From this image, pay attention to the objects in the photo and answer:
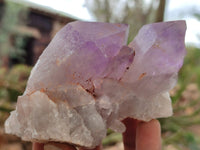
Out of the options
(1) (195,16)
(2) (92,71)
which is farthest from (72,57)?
(1) (195,16)

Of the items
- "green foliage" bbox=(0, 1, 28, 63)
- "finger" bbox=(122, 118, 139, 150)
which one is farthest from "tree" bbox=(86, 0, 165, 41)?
"green foliage" bbox=(0, 1, 28, 63)

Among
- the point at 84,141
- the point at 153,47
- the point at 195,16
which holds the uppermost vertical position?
the point at 195,16

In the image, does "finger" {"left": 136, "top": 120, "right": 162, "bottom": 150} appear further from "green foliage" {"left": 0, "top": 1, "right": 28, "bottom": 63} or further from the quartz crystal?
"green foliage" {"left": 0, "top": 1, "right": 28, "bottom": 63}

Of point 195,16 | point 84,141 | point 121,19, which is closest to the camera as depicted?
point 84,141

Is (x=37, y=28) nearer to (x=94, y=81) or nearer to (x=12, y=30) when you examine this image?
(x=12, y=30)

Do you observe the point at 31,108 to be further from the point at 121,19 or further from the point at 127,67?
the point at 121,19

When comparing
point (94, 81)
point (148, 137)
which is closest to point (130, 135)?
point (148, 137)

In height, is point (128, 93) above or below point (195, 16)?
below
